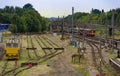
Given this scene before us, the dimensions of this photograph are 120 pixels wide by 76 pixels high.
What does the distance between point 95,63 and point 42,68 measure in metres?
6.55

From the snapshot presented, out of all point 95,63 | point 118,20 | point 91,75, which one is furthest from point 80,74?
point 118,20

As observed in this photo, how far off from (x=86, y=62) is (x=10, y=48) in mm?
8373

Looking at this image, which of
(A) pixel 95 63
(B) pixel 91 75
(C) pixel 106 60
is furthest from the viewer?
(C) pixel 106 60

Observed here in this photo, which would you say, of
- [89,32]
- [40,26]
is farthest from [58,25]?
[89,32]

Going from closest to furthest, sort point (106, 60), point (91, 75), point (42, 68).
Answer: point (91, 75), point (42, 68), point (106, 60)

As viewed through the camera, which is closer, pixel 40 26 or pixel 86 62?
pixel 86 62

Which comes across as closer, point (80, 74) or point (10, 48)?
point (80, 74)

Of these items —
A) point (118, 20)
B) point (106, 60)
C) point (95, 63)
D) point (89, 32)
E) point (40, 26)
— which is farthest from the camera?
point (40, 26)

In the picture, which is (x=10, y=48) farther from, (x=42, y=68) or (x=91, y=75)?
(x=91, y=75)

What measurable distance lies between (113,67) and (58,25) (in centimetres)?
8825

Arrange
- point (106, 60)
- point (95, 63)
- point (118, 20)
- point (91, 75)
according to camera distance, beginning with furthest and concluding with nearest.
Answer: point (118, 20) → point (106, 60) → point (95, 63) → point (91, 75)

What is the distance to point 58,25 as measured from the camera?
120 m

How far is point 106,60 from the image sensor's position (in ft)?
125

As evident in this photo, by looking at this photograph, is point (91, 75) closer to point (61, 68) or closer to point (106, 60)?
point (61, 68)
